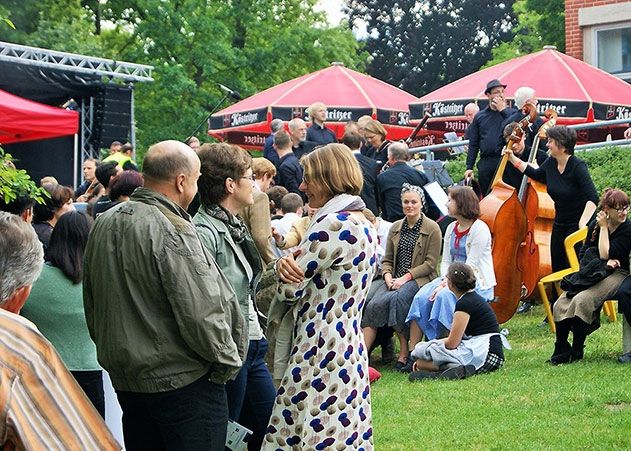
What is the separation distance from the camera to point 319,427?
223 inches

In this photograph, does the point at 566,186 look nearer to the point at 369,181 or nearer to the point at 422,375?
the point at 369,181

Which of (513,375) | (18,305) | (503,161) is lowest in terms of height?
(513,375)

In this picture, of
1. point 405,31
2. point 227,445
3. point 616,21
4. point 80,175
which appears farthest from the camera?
point 405,31

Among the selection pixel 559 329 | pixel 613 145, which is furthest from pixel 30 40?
pixel 559 329

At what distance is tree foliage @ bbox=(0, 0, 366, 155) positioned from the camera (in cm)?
3584

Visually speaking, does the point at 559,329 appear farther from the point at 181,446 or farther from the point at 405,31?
the point at 405,31

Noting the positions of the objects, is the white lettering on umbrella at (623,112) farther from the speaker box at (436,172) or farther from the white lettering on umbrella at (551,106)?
the speaker box at (436,172)

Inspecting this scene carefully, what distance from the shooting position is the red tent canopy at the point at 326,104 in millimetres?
19938

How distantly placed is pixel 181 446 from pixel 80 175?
15.4 meters

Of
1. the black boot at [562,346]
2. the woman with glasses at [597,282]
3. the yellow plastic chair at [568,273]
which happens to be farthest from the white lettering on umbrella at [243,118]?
the black boot at [562,346]

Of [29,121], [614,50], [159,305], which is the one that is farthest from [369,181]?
[614,50]

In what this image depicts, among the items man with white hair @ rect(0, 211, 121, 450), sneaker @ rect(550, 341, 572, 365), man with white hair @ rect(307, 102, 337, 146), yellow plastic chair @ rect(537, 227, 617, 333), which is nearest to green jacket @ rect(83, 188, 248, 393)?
man with white hair @ rect(0, 211, 121, 450)

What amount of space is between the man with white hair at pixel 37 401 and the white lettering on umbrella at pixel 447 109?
14.8 meters

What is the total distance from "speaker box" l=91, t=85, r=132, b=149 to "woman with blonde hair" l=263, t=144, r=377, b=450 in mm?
13552
